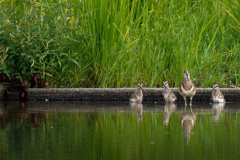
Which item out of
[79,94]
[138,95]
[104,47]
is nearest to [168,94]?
[138,95]

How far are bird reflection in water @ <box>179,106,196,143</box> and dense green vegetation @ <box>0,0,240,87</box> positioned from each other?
9.89 ft

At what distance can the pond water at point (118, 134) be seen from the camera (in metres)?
4.28

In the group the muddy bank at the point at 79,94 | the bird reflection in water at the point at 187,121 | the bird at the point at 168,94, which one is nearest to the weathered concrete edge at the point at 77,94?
the muddy bank at the point at 79,94

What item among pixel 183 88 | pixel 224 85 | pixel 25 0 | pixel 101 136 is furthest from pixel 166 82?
pixel 101 136

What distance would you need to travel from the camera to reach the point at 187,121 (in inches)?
262

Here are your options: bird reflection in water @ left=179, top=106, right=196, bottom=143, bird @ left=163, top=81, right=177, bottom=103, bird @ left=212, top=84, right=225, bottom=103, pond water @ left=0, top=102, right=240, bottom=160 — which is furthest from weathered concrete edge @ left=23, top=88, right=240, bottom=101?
bird reflection in water @ left=179, top=106, right=196, bottom=143

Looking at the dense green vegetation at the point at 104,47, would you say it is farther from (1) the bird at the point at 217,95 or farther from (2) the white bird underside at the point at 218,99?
(2) the white bird underside at the point at 218,99

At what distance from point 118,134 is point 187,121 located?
1590mm

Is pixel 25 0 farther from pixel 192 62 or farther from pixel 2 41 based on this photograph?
pixel 192 62

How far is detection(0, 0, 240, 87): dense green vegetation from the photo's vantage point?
32.1 ft

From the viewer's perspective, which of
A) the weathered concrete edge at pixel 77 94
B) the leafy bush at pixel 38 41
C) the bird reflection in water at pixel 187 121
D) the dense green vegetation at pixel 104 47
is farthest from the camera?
the weathered concrete edge at pixel 77 94

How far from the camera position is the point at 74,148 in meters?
4.53

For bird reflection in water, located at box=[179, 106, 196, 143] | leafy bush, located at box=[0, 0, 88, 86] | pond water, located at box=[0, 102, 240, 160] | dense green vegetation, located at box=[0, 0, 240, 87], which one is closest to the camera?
pond water, located at box=[0, 102, 240, 160]

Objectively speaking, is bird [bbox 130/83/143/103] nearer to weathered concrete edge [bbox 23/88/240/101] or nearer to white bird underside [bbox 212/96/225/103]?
weathered concrete edge [bbox 23/88/240/101]
